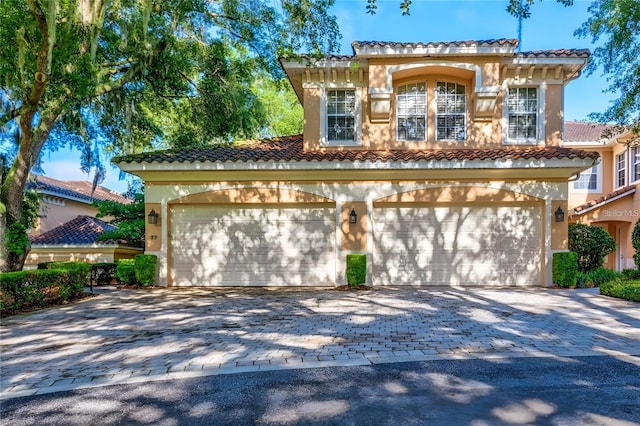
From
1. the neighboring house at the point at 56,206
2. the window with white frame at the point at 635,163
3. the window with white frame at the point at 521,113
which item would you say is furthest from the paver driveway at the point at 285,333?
the neighboring house at the point at 56,206

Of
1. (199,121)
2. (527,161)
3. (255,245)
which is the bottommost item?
(255,245)

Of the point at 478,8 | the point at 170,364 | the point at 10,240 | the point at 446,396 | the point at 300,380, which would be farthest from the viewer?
the point at 478,8

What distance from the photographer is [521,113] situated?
1188cm

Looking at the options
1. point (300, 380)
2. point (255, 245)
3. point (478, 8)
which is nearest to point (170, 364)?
point (300, 380)

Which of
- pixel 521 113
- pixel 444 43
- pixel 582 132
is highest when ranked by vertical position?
pixel 444 43

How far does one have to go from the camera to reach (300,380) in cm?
380

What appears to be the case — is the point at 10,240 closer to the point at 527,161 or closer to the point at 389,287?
the point at 389,287

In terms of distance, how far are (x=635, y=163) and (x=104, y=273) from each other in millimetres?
20636

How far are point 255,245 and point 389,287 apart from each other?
3.91m

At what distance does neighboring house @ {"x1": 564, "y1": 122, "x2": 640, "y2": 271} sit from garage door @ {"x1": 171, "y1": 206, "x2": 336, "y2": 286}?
34.2ft

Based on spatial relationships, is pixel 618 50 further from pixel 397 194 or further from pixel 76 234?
pixel 76 234

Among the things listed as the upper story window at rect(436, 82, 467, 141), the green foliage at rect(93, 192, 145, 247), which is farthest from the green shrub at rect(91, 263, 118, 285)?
the upper story window at rect(436, 82, 467, 141)

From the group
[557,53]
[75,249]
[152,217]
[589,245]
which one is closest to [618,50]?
[557,53]

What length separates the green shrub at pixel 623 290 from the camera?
7802mm
